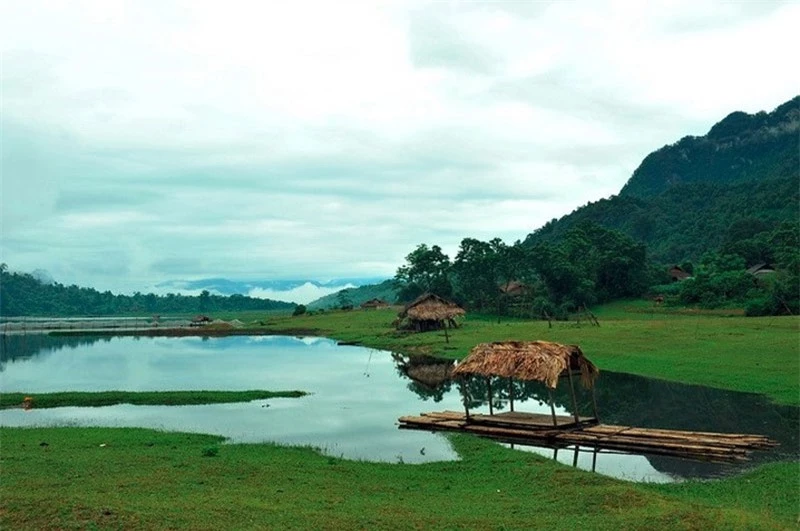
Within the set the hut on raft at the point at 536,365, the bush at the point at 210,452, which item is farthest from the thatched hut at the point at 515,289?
the bush at the point at 210,452

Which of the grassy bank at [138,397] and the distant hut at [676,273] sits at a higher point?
the distant hut at [676,273]

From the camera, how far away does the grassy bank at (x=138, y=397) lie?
125ft

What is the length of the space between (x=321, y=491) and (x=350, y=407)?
60.8ft

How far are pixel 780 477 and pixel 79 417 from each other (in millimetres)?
28618

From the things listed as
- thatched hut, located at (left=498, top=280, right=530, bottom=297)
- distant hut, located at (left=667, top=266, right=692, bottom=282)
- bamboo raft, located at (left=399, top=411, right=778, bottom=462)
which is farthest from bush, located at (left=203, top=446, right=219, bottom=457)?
distant hut, located at (left=667, top=266, right=692, bottom=282)

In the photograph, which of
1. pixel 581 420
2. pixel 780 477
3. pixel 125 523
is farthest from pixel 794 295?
pixel 125 523

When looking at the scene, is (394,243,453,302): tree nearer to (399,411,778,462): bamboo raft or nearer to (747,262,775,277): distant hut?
(747,262,775,277): distant hut

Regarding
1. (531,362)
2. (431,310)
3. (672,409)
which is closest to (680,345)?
(672,409)

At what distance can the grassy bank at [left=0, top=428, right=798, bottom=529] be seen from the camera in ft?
43.9

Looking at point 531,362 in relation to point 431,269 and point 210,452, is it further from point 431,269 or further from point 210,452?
point 431,269

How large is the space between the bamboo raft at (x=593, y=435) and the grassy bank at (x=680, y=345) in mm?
9060

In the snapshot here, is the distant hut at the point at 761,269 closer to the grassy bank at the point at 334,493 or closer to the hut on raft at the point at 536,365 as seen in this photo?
the hut on raft at the point at 536,365

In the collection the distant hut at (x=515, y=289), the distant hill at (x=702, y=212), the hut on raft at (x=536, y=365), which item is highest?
the distant hill at (x=702, y=212)

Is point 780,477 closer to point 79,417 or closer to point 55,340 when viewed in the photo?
point 79,417
